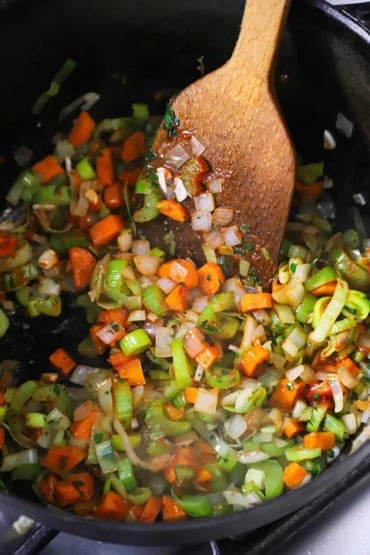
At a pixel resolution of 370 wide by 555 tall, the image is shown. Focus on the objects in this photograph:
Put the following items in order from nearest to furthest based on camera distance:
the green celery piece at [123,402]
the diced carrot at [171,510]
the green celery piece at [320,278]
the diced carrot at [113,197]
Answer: the diced carrot at [171,510] < the green celery piece at [123,402] < the green celery piece at [320,278] < the diced carrot at [113,197]

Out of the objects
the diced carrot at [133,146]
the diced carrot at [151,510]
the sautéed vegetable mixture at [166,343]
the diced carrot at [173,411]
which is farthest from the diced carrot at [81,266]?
the diced carrot at [151,510]

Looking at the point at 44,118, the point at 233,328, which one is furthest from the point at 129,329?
the point at 44,118

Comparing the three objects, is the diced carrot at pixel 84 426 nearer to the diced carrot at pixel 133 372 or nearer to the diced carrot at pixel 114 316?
the diced carrot at pixel 133 372

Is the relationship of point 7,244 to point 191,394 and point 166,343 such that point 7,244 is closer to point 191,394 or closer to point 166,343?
point 166,343

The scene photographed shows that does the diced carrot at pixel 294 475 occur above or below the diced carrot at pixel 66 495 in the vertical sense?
below

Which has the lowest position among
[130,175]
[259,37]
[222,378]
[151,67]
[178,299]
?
[222,378]

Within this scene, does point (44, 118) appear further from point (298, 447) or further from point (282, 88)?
point (298, 447)

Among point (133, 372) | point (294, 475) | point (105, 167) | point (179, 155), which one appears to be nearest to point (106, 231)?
point (105, 167)
